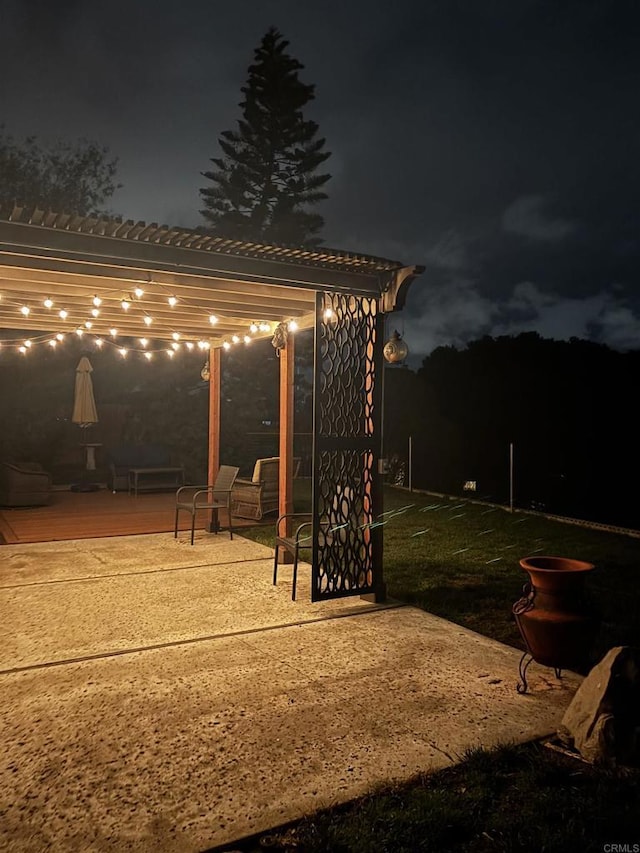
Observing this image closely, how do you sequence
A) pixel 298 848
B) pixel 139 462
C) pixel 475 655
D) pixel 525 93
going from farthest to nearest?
1. pixel 525 93
2. pixel 139 462
3. pixel 475 655
4. pixel 298 848

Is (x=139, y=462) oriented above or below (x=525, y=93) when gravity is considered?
below

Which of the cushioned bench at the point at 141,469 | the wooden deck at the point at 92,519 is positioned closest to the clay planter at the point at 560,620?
the wooden deck at the point at 92,519

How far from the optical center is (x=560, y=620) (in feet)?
9.75

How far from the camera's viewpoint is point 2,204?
12.5 ft

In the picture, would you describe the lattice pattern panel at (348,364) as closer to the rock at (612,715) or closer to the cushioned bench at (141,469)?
the rock at (612,715)

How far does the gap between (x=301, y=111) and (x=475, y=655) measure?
68.6 feet

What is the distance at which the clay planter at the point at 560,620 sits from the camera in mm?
2963

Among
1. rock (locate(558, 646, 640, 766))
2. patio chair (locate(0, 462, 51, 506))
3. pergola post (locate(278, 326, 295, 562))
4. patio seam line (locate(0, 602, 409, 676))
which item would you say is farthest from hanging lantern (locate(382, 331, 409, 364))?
patio chair (locate(0, 462, 51, 506))

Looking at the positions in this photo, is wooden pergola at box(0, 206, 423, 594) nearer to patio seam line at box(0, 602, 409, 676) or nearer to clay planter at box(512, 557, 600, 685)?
patio seam line at box(0, 602, 409, 676)

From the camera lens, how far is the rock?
244cm

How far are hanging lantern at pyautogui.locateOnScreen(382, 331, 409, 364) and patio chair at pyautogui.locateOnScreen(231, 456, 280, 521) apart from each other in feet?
13.8

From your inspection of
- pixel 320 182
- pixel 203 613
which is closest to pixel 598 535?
pixel 203 613

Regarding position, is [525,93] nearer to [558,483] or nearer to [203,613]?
[558,483]

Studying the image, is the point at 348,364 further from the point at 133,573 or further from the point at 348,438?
the point at 133,573
